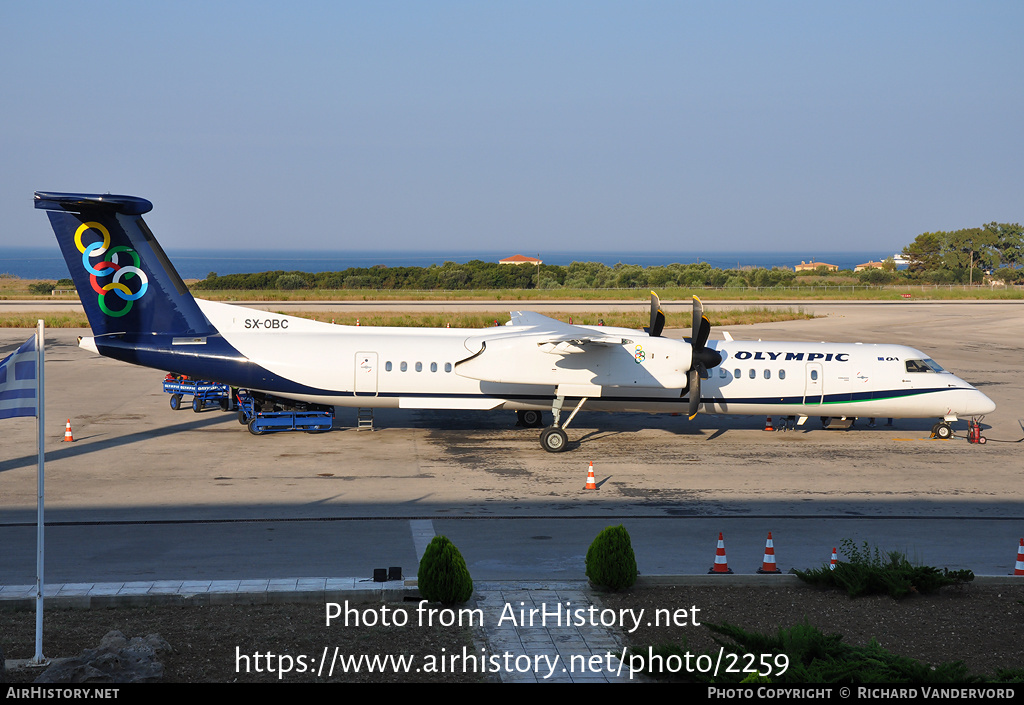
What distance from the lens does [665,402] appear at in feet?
75.6

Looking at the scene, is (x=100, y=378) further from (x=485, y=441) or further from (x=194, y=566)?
(x=194, y=566)

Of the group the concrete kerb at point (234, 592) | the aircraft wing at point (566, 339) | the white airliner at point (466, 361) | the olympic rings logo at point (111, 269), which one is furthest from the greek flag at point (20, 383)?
the aircraft wing at point (566, 339)

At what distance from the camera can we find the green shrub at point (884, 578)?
11.6 meters

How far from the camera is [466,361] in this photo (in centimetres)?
2227

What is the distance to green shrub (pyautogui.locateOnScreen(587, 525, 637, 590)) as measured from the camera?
11.4 metres

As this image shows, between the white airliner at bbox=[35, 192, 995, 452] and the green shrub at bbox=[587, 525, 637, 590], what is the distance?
941 centimetres

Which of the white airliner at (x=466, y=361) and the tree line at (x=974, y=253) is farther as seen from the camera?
the tree line at (x=974, y=253)

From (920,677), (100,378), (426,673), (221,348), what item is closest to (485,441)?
(221,348)

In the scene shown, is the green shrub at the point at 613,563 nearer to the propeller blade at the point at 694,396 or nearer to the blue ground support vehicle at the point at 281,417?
the propeller blade at the point at 694,396

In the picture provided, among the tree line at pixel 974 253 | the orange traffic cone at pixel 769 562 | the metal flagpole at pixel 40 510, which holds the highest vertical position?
the tree line at pixel 974 253

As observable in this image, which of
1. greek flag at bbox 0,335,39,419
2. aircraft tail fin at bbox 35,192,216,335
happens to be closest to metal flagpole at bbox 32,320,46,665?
greek flag at bbox 0,335,39,419

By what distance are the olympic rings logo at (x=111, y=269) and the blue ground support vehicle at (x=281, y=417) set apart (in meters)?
4.36

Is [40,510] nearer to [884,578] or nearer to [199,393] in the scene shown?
[884,578]

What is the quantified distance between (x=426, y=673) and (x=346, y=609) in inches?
78.2
